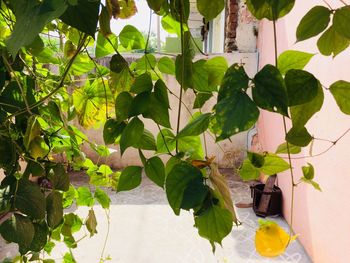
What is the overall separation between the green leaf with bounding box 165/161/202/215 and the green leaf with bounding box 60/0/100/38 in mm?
138

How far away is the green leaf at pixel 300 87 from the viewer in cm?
25

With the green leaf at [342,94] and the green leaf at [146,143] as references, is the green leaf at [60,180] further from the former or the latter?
the green leaf at [342,94]

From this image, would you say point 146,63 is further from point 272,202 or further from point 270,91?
point 272,202

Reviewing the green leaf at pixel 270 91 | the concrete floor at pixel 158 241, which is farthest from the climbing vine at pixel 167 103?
the concrete floor at pixel 158 241

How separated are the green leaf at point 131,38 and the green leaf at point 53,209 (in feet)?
0.77

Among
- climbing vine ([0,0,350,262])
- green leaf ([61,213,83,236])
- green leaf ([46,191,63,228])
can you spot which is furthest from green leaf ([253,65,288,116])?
green leaf ([61,213,83,236])

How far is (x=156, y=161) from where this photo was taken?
14.8 inches

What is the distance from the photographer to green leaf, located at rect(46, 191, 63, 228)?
17.0 inches

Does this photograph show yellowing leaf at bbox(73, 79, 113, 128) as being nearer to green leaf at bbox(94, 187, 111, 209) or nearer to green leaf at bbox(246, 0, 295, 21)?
green leaf at bbox(94, 187, 111, 209)

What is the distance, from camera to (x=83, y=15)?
0.26 m

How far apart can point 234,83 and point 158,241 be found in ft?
6.52

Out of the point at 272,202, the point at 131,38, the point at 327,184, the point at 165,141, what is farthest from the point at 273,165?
the point at 272,202

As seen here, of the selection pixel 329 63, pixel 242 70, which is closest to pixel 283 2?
pixel 242 70

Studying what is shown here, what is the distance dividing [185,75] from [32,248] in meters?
0.33
